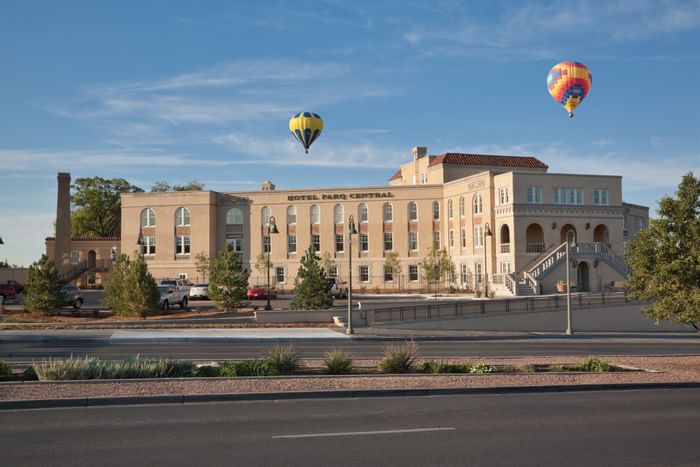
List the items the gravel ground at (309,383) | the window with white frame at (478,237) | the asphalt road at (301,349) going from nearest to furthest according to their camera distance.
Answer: the gravel ground at (309,383), the asphalt road at (301,349), the window with white frame at (478,237)

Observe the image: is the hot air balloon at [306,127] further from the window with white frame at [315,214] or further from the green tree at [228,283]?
the window with white frame at [315,214]

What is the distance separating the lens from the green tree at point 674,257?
2117cm

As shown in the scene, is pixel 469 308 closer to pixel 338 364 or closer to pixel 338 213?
pixel 338 364

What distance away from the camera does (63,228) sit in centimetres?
8231

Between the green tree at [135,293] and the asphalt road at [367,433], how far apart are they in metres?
31.1

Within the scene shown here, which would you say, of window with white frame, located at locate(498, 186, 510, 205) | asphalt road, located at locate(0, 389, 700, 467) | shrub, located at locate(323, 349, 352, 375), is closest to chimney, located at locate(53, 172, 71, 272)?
window with white frame, located at locate(498, 186, 510, 205)

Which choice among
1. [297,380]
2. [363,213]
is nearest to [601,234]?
[363,213]

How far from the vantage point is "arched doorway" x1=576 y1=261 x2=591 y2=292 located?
65188mm

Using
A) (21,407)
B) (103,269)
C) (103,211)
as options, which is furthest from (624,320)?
(103,211)

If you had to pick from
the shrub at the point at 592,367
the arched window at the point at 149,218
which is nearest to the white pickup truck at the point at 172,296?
the arched window at the point at 149,218

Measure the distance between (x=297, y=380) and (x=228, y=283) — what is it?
102 feet

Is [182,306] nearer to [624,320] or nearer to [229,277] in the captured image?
[229,277]

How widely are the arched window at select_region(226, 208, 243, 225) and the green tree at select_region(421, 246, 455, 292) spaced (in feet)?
65.8

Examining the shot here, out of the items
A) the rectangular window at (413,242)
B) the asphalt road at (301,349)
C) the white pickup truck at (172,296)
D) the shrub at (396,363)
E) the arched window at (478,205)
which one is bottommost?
the asphalt road at (301,349)
